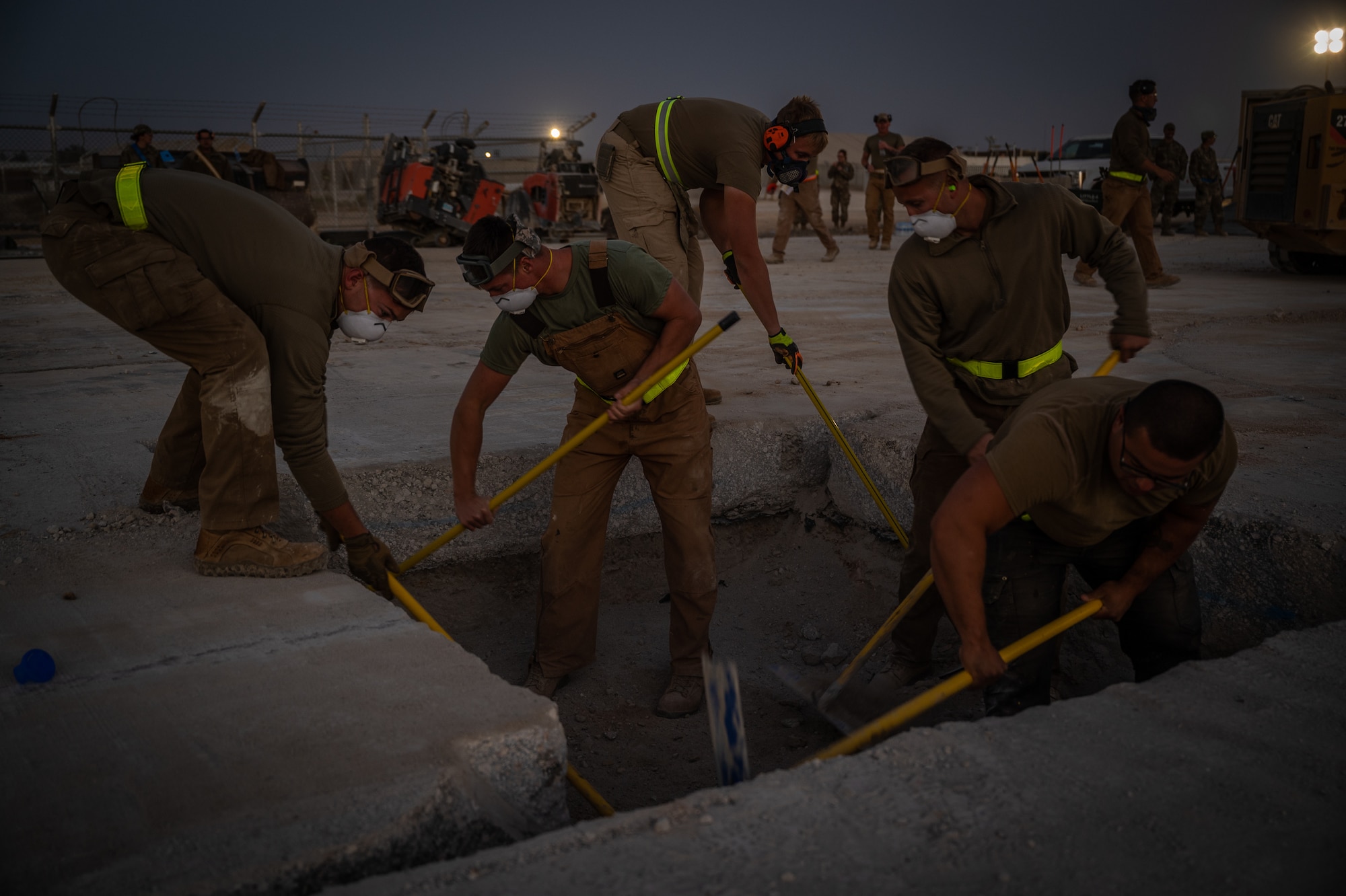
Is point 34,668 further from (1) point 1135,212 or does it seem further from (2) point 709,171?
(1) point 1135,212

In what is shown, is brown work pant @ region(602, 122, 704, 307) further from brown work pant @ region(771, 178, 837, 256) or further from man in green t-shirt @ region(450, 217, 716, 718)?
brown work pant @ region(771, 178, 837, 256)

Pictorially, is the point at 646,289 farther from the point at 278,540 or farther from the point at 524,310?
the point at 278,540

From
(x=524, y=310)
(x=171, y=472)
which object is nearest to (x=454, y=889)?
(x=524, y=310)

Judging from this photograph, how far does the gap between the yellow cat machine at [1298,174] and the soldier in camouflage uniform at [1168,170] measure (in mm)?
3433

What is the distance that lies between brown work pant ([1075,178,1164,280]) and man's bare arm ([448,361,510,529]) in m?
6.62

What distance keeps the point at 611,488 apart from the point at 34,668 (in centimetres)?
179

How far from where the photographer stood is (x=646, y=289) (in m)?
3.17

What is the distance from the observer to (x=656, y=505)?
136 inches

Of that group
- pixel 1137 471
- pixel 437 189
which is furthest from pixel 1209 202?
pixel 1137 471

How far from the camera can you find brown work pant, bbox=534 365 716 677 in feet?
11.0

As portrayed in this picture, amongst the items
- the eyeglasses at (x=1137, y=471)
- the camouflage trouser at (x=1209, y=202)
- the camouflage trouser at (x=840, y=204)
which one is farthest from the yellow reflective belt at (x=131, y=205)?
the camouflage trouser at (x=1209, y=202)

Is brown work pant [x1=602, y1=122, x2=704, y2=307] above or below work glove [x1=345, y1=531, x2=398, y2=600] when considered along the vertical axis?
above

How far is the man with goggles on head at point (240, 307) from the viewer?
2779mm

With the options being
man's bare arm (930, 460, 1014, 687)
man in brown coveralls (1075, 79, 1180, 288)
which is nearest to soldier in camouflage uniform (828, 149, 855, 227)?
man in brown coveralls (1075, 79, 1180, 288)
